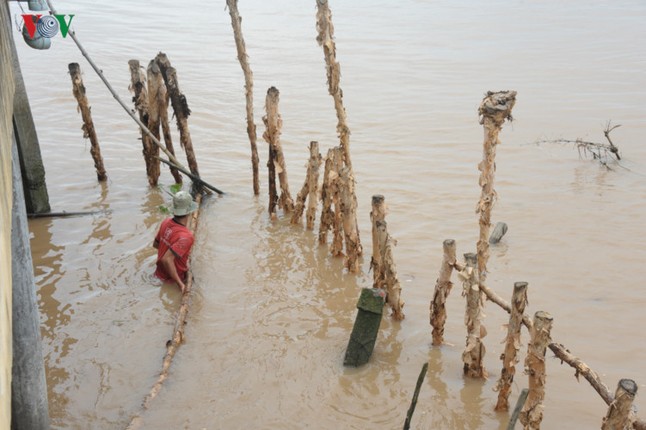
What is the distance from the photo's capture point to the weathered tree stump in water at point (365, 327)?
5.29 m

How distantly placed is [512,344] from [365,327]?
1.17 meters

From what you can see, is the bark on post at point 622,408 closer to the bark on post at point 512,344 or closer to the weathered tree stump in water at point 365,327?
the bark on post at point 512,344

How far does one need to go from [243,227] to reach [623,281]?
3895mm

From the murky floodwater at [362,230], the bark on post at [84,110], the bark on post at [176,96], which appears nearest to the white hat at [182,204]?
the murky floodwater at [362,230]

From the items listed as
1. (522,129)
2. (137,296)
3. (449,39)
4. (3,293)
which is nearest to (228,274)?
(137,296)

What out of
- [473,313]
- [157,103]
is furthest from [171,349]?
[157,103]

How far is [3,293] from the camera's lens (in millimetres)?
2471

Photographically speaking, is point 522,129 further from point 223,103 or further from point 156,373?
point 156,373

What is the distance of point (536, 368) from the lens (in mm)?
4297

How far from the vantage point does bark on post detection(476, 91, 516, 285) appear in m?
4.71

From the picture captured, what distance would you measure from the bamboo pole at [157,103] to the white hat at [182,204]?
2.15 meters

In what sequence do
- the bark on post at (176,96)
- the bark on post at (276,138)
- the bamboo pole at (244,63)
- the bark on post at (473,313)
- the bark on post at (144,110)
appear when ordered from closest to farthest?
the bark on post at (473,313), the bark on post at (276,138), the bamboo pole at (244,63), the bark on post at (176,96), the bark on post at (144,110)

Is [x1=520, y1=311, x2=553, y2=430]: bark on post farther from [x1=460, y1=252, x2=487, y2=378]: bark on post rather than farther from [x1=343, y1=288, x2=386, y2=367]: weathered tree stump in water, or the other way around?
[x1=343, y1=288, x2=386, y2=367]: weathered tree stump in water

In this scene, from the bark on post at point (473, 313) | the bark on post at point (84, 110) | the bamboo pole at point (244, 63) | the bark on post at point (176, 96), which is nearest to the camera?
the bark on post at point (473, 313)
